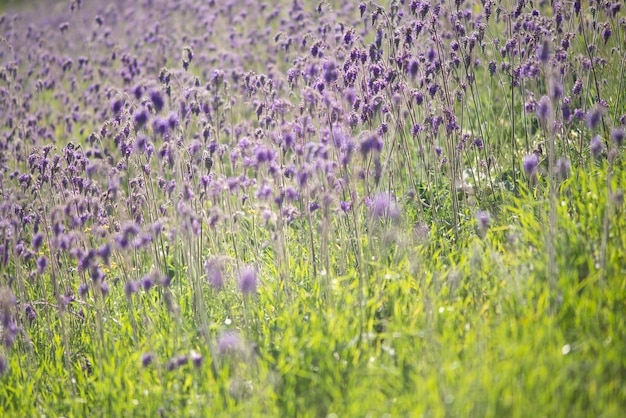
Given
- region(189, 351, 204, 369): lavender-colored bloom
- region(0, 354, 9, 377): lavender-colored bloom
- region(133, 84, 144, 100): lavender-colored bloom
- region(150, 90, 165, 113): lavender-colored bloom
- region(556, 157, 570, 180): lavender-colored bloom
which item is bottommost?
region(0, 354, 9, 377): lavender-colored bloom

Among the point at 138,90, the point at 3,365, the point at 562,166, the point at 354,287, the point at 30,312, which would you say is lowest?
the point at 30,312

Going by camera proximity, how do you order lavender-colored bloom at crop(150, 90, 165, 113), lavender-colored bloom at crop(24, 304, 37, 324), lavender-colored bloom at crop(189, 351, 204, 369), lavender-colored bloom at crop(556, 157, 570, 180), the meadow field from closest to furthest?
the meadow field → lavender-colored bloom at crop(189, 351, 204, 369) → lavender-colored bloom at crop(150, 90, 165, 113) → lavender-colored bloom at crop(556, 157, 570, 180) → lavender-colored bloom at crop(24, 304, 37, 324)

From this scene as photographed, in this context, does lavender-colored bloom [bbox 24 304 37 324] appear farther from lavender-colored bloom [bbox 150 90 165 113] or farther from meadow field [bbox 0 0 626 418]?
lavender-colored bloom [bbox 150 90 165 113]

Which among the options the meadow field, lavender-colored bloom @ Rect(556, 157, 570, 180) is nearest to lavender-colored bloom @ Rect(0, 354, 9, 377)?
the meadow field

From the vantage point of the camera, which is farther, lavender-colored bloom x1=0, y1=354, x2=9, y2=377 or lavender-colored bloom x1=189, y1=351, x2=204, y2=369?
lavender-colored bloom x1=0, y1=354, x2=9, y2=377

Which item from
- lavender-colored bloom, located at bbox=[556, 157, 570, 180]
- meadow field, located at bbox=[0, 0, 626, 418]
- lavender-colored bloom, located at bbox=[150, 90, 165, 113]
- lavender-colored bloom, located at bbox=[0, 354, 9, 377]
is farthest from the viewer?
lavender-colored bloom, located at bbox=[556, 157, 570, 180]

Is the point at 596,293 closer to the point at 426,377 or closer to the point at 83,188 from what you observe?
the point at 426,377

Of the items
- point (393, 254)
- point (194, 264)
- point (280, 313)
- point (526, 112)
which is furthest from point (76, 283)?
point (526, 112)

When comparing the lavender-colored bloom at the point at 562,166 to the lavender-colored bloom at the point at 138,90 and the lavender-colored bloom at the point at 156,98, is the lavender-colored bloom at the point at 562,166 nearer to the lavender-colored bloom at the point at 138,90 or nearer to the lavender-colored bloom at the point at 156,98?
the lavender-colored bloom at the point at 156,98

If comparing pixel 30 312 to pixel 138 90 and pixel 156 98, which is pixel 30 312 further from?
pixel 156 98

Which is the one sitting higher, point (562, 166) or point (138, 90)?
point (138, 90)

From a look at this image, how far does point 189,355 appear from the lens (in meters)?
3.07

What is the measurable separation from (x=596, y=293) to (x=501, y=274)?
0.45 m

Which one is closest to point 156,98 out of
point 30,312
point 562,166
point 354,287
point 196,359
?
point 196,359
